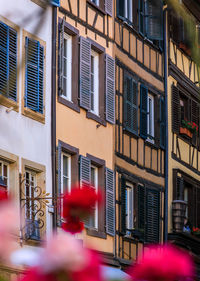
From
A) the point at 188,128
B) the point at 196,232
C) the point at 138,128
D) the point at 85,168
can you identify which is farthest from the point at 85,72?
the point at 196,232

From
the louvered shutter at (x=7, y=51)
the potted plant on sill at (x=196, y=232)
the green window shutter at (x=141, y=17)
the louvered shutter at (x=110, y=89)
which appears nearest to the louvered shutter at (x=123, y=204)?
the louvered shutter at (x=110, y=89)

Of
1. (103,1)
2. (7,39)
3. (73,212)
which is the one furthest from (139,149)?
(73,212)

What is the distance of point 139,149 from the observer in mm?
23125

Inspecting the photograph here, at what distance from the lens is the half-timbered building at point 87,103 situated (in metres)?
18.9

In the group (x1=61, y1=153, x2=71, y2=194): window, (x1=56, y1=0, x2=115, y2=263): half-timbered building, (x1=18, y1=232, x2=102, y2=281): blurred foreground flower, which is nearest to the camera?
(x1=18, y1=232, x2=102, y2=281): blurred foreground flower

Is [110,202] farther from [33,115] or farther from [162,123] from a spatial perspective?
[33,115]

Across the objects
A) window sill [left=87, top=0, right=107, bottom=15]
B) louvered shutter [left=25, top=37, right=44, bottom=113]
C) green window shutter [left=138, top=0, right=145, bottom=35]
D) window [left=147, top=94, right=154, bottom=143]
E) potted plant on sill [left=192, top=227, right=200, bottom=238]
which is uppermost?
green window shutter [left=138, top=0, right=145, bottom=35]

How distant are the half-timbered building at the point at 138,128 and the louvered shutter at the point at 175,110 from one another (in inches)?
27.4

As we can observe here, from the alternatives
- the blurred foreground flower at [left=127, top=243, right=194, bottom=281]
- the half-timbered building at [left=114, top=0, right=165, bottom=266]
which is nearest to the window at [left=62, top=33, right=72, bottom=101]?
the half-timbered building at [left=114, top=0, right=165, bottom=266]

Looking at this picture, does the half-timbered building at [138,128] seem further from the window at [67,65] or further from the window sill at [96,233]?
the window at [67,65]

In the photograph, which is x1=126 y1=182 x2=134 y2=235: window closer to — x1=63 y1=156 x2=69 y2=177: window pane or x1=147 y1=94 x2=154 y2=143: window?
x1=147 y1=94 x2=154 y2=143: window

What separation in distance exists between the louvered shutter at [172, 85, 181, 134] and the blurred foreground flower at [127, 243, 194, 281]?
78.6 ft

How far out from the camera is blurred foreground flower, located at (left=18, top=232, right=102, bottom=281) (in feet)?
4.77

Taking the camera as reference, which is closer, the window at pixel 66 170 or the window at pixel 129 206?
the window at pixel 66 170
